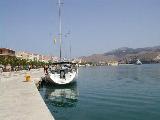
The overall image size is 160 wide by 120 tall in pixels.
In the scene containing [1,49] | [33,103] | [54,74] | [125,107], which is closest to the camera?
[33,103]

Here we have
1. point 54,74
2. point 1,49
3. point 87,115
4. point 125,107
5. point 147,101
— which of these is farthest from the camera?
point 1,49

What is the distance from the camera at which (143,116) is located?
19.9 m

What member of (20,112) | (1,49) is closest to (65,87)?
(20,112)

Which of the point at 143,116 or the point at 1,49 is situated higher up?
the point at 1,49

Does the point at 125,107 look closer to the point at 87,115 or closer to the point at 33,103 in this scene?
the point at 87,115

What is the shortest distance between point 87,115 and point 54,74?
20.8 m

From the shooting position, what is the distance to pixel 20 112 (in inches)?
629

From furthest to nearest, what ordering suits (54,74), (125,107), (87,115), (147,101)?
(54,74), (147,101), (125,107), (87,115)

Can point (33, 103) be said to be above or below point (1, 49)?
below

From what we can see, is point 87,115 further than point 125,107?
No

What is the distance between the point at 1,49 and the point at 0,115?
504ft

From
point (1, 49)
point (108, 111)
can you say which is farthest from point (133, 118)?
point (1, 49)

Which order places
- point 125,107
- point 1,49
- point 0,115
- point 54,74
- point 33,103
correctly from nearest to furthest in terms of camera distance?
point 0,115, point 33,103, point 125,107, point 54,74, point 1,49

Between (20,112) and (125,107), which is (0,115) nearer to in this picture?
(20,112)
